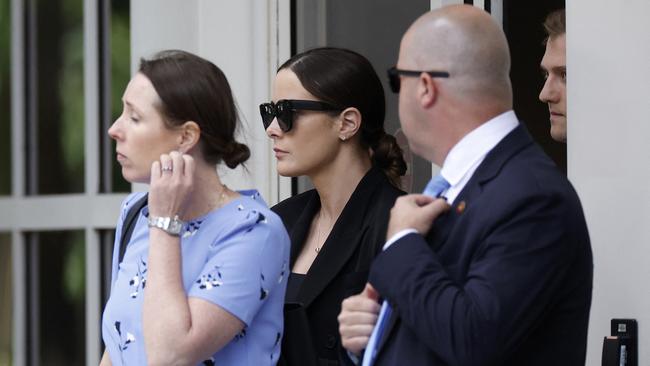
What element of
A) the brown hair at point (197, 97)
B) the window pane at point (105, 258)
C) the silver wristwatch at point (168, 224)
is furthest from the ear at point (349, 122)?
the window pane at point (105, 258)

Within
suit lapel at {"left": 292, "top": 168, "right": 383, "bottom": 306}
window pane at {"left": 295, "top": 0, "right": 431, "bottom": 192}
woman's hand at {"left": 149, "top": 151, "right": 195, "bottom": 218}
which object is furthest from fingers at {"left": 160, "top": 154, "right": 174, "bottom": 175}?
window pane at {"left": 295, "top": 0, "right": 431, "bottom": 192}

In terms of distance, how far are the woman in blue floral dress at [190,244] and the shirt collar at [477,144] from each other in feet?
1.83

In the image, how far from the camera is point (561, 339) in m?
1.97

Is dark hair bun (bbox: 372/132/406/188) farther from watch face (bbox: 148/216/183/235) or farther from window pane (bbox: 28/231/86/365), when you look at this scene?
window pane (bbox: 28/231/86/365)

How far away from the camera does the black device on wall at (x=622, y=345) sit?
283 cm

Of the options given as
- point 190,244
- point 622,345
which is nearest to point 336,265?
point 190,244

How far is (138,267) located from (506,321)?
0.96 m

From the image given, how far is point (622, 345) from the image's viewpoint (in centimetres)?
283

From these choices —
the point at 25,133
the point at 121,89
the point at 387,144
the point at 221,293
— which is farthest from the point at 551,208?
the point at 25,133

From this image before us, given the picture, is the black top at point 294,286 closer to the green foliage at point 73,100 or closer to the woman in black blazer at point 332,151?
the woman in black blazer at point 332,151

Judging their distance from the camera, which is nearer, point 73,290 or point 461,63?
point 461,63

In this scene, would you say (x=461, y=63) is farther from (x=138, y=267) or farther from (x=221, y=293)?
(x=138, y=267)

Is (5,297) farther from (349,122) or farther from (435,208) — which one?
(435,208)

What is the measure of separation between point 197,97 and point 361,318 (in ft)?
2.35
